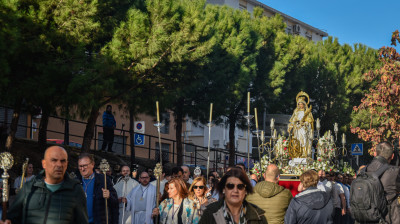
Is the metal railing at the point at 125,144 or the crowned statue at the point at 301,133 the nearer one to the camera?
the crowned statue at the point at 301,133

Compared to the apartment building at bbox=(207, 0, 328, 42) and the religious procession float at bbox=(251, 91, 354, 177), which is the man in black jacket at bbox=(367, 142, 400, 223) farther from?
the apartment building at bbox=(207, 0, 328, 42)

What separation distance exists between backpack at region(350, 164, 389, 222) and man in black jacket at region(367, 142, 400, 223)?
7cm

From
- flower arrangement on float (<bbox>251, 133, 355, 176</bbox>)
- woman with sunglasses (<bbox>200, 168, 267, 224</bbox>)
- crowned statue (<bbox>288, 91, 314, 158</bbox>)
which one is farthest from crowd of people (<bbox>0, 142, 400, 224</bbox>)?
crowned statue (<bbox>288, 91, 314, 158</bbox>)

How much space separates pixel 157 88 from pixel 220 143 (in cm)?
2987

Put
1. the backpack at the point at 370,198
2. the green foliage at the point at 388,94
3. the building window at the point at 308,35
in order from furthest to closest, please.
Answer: the building window at the point at 308,35 → the green foliage at the point at 388,94 → the backpack at the point at 370,198

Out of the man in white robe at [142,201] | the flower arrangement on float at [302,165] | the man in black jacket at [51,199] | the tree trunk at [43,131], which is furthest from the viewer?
the tree trunk at [43,131]

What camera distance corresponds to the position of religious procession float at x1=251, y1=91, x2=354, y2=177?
54.0ft

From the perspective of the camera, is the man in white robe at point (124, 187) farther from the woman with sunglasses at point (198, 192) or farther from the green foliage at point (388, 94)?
the green foliage at point (388, 94)

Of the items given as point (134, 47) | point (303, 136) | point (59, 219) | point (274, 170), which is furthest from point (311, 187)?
point (134, 47)

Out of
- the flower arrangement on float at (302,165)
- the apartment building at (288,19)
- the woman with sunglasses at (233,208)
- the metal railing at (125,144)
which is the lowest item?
the woman with sunglasses at (233,208)

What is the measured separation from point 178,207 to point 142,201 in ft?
9.20

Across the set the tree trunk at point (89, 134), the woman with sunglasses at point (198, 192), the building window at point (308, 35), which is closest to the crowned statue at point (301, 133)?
the tree trunk at point (89, 134)

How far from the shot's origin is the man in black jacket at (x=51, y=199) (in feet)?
18.3

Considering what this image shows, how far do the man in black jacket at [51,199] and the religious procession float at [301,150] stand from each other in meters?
10.2
